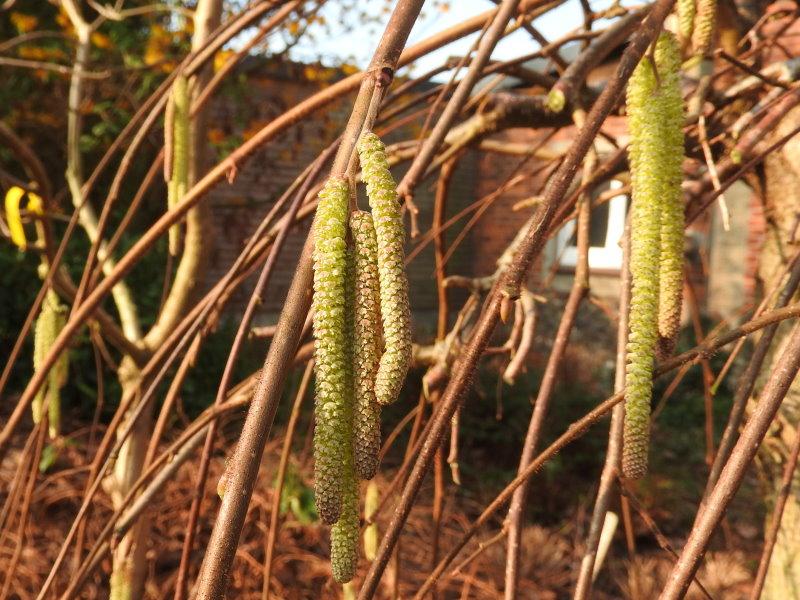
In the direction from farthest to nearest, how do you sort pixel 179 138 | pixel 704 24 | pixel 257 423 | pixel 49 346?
pixel 49 346, pixel 179 138, pixel 704 24, pixel 257 423

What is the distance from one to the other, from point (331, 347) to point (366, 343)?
3 cm

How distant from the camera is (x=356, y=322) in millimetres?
464

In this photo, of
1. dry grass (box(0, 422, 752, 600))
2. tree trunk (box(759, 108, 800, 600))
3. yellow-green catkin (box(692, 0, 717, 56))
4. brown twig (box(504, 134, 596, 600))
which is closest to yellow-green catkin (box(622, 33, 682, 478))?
brown twig (box(504, 134, 596, 600))

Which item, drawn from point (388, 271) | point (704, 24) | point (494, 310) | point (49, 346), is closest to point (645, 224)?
point (494, 310)

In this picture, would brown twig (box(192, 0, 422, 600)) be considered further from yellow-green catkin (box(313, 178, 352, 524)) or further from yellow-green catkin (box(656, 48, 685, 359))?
yellow-green catkin (box(656, 48, 685, 359))

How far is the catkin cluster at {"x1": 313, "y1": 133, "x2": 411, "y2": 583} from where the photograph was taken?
444 mm

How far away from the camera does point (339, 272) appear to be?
445 mm

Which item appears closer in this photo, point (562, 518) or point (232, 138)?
point (562, 518)

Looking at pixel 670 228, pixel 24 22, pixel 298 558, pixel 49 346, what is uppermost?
pixel 24 22

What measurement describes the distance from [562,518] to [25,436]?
8.65 feet

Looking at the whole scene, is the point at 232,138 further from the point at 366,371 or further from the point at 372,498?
the point at 366,371

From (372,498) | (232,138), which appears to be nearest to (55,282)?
(372,498)

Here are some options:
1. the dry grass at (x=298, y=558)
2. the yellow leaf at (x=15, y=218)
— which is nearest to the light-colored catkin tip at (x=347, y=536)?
the yellow leaf at (x=15, y=218)

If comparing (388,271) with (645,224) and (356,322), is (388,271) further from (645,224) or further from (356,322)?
(645,224)
